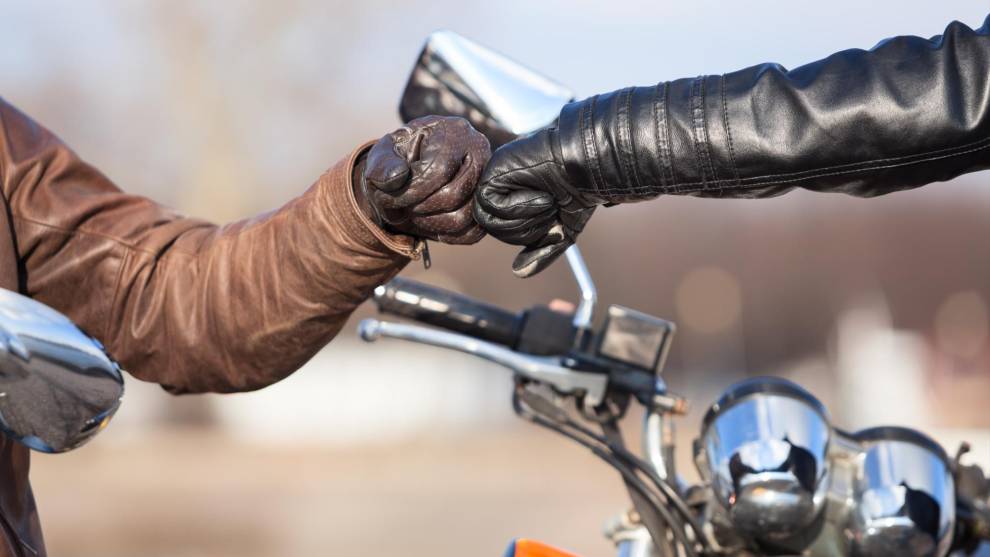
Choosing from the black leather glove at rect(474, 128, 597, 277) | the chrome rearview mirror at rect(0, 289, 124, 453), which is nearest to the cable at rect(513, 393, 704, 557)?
the black leather glove at rect(474, 128, 597, 277)

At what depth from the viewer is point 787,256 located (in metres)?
37.0

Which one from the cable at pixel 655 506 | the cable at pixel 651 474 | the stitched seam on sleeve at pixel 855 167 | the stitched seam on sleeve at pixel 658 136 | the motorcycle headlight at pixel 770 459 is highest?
the stitched seam on sleeve at pixel 855 167

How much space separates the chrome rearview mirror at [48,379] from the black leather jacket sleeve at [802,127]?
24.7 inches

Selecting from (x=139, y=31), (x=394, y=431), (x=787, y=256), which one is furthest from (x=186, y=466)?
(x=787, y=256)

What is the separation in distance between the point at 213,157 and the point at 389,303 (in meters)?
16.4

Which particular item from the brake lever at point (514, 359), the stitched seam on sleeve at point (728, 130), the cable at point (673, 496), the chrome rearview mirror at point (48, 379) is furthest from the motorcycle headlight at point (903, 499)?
the chrome rearview mirror at point (48, 379)

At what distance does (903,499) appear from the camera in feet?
6.12

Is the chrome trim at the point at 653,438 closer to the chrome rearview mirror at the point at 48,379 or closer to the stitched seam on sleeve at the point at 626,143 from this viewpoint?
the stitched seam on sleeve at the point at 626,143

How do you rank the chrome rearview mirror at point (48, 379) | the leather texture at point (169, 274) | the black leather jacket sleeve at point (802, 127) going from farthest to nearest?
the leather texture at point (169, 274), the black leather jacket sleeve at point (802, 127), the chrome rearview mirror at point (48, 379)

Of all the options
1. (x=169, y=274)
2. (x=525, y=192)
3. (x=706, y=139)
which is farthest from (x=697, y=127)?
(x=169, y=274)

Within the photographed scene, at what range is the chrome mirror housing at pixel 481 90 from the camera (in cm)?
197

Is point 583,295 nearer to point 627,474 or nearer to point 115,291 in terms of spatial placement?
point 627,474

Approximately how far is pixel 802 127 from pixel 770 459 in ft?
1.94

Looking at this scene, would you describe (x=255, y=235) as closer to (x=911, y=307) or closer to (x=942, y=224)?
(x=911, y=307)
